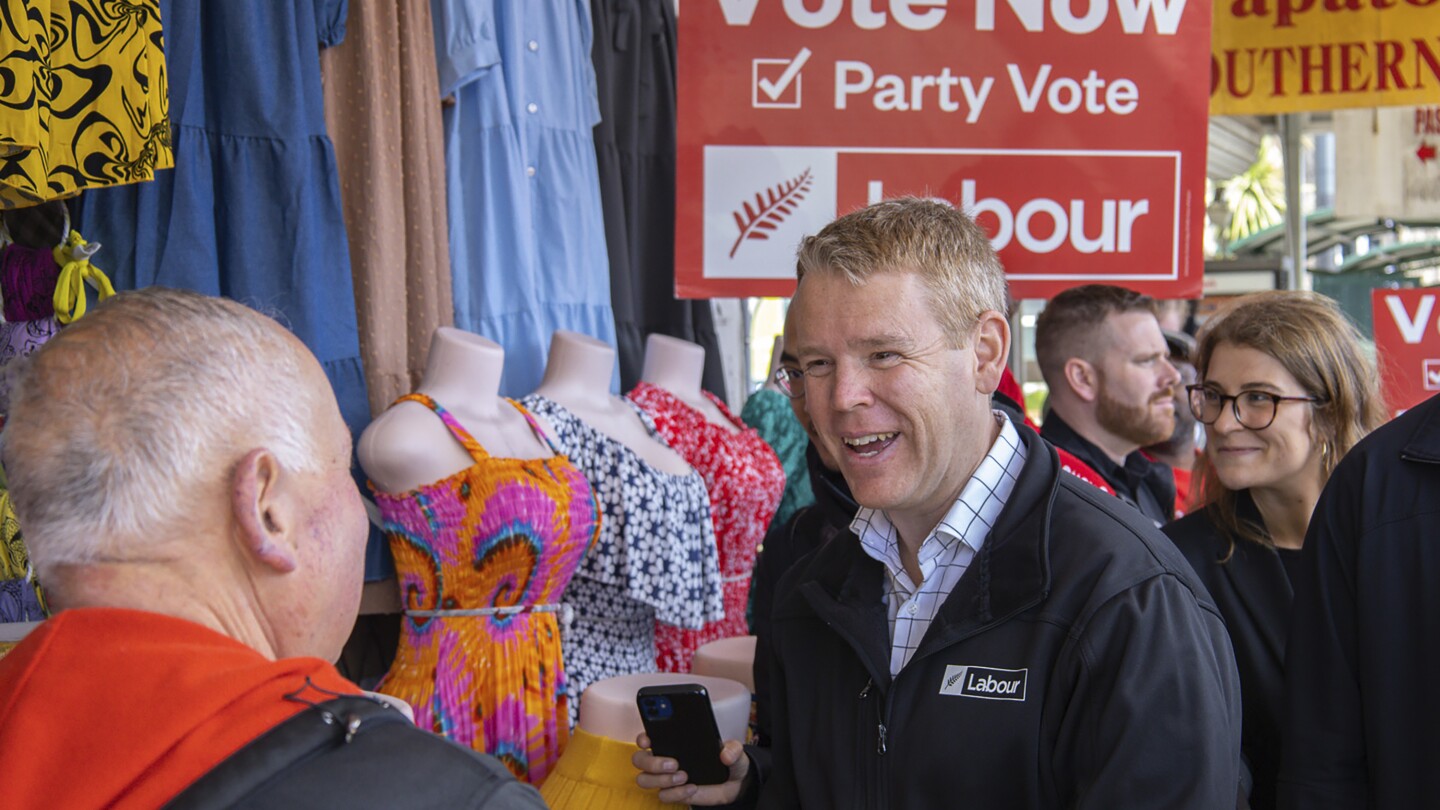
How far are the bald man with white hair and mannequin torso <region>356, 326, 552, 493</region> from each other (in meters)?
1.59

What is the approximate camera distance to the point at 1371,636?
1906 mm

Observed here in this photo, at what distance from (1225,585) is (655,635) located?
1.62 metres

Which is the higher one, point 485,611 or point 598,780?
point 485,611

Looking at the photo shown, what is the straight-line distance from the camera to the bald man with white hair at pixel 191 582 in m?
1.00

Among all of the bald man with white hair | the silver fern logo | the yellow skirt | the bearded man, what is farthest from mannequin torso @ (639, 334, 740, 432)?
the bald man with white hair

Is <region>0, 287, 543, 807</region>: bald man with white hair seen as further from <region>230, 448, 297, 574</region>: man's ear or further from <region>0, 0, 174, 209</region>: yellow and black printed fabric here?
<region>0, 0, 174, 209</region>: yellow and black printed fabric

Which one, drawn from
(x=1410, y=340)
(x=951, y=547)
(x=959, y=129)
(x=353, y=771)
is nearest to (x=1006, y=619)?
(x=951, y=547)

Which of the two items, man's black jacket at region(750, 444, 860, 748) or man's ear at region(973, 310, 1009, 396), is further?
man's black jacket at region(750, 444, 860, 748)

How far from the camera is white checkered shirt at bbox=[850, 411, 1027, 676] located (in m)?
1.70

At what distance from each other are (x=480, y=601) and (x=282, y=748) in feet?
6.41

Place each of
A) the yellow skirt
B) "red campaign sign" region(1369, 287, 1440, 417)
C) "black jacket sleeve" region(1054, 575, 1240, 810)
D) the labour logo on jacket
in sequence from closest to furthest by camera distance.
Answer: "black jacket sleeve" region(1054, 575, 1240, 810) → the labour logo on jacket → the yellow skirt → "red campaign sign" region(1369, 287, 1440, 417)

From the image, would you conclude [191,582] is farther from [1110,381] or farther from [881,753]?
[1110,381]

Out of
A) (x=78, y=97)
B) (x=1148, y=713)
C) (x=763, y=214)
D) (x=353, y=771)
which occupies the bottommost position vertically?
(x=1148, y=713)

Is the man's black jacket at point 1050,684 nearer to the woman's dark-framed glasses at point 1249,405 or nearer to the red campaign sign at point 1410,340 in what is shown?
the woman's dark-framed glasses at point 1249,405
